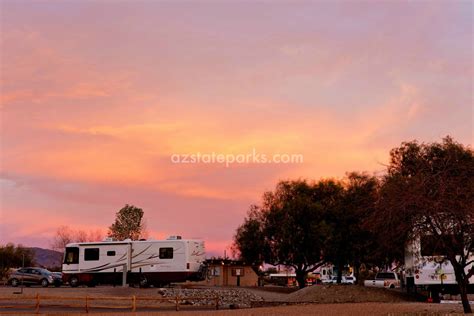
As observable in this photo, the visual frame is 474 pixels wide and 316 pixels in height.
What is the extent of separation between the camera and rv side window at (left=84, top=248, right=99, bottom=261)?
47.0 meters

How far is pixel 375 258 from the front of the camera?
4562 centimetres

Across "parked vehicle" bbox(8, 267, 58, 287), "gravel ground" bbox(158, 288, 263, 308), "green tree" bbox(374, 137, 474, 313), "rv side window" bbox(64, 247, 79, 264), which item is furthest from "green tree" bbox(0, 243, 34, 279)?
"green tree" bbox(374, 137, 474, 313)

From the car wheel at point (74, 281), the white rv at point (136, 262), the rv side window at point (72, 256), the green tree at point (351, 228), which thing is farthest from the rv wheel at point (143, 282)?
the green tree at point (351, 228)

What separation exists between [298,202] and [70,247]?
18.0m

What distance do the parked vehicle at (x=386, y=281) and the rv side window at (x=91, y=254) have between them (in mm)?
21782

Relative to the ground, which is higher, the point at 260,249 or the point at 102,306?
the point at 260,249

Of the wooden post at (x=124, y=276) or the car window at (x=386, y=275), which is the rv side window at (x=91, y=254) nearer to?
the wooden post at (x=124, y=276)

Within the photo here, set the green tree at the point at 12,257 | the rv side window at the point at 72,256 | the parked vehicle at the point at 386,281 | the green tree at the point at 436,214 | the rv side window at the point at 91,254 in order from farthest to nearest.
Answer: the green tree at the point at 12,257 < the parked vehicle at the point at 386,281 < the rv side window at the point at 72,256 < the rv side window at the point at 91,254 < the green tree at the point at 436,214

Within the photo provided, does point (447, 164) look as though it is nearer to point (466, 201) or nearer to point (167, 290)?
point (466, 201)

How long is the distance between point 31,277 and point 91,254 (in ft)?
24.1

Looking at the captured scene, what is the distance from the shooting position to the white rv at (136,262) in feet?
148

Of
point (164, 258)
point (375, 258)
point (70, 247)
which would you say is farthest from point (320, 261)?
point (70, 247)

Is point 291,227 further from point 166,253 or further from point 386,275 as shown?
point 386,275

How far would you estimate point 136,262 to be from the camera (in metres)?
46.1
